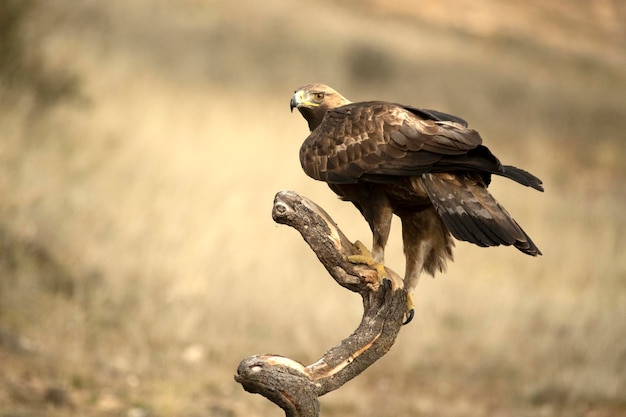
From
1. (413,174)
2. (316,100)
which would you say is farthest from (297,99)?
(413,174)

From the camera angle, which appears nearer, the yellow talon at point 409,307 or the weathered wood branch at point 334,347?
the weathered wood branch at point 334,347

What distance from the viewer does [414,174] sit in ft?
Answer: 11.9

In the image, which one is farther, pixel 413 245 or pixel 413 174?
pixel 413 245

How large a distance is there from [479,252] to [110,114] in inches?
227

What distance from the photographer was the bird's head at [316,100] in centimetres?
407

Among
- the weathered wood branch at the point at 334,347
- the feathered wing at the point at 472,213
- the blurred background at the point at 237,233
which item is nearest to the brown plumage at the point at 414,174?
the feathered wing at the point at 472,213

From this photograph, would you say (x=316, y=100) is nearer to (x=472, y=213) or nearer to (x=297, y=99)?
(x=297, y=99)

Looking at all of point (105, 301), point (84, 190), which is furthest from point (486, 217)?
point (84, 190)

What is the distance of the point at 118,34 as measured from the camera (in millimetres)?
17984

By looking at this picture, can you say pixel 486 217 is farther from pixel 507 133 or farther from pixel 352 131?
pixel 507 133

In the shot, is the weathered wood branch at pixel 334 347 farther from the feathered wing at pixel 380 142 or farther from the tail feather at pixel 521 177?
the tail feather at pixel 521 177

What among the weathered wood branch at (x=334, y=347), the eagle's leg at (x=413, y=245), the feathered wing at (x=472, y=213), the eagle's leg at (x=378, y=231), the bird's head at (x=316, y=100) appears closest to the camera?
the feathered wing at (x=472, y=213)

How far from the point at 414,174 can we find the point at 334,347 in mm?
739

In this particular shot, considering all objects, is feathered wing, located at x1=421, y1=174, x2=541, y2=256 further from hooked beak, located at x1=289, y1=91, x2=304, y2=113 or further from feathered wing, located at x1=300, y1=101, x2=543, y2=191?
hooked beak, located at x1=289, y1=91, x2=304, y2=113
